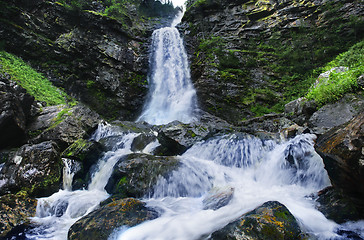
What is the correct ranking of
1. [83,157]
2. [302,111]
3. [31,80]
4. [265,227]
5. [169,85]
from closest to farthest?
1. [265,227]
2. [83,157]
3. [302,111]
4. [31,80]
5. [169,85]

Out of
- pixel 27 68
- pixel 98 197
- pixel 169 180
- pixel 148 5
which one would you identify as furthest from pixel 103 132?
pixel 148 5

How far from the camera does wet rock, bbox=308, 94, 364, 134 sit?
6.73 m

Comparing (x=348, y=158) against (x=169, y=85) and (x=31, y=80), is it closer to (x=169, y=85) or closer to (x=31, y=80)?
(x=169, y=85)

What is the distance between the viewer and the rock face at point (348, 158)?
2.90 m

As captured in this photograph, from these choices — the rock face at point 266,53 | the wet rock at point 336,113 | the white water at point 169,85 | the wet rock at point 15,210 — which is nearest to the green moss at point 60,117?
the wet rock at point 15,210

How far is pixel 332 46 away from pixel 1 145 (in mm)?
20289

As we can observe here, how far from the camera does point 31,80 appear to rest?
13062mm

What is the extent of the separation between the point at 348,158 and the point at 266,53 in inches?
649

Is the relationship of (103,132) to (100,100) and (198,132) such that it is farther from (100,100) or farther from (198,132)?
(100,100)

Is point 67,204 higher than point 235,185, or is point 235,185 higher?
point 235,185

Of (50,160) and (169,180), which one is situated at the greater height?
(50,160)

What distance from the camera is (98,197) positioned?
18.4ft

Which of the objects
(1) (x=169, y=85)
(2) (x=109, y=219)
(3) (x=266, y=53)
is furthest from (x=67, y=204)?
(3) (x=266, y=53)

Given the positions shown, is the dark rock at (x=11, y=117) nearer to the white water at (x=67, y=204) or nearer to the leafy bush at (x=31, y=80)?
the white water at (x=67, y=204)
